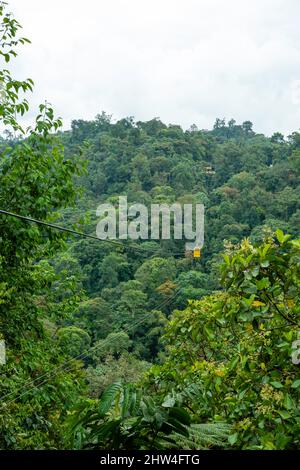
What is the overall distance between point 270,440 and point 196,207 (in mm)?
27898

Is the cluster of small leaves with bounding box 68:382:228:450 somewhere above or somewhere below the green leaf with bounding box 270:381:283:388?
below

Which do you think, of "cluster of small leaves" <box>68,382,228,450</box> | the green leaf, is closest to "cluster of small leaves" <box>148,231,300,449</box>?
the green leaf

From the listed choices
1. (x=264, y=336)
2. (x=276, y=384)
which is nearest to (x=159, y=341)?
(x=264, y=336)

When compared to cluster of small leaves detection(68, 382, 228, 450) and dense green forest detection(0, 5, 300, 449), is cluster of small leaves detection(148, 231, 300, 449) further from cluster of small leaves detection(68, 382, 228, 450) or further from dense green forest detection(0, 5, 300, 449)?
cluster of small leaves detection(68, 382, 228, 450)

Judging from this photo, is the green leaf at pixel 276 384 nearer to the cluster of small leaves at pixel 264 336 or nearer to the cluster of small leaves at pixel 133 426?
the cluster of small leaves at pixel 264 336

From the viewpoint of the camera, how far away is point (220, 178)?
123 feet

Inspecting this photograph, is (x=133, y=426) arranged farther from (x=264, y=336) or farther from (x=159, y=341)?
(x=159, y=341)

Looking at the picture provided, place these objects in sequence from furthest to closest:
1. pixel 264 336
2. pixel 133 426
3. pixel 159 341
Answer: pixel 159 341, pixel 264 336, pixel 133 426

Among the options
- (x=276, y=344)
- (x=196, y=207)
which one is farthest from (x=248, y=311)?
(x=196, y=207)

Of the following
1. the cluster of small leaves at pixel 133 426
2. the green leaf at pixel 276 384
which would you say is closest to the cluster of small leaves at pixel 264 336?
the green leaf at pixel 276 384

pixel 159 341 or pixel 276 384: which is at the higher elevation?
pixel 276 384

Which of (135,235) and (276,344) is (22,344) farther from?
(135,235)
